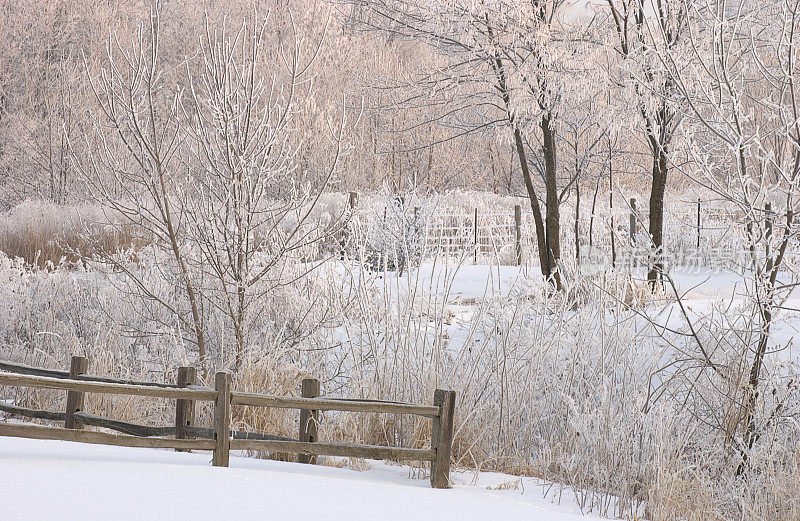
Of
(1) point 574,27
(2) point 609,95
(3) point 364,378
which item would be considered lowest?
(3) point 364,378

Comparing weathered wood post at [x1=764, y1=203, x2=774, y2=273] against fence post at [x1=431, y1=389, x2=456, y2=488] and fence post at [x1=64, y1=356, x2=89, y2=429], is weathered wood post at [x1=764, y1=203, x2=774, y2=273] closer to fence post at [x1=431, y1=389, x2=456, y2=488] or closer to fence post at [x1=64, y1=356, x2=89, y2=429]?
fence post at [x1=431, y1=389, x2=456, y2=488]

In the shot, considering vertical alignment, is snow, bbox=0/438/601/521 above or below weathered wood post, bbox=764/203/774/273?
below

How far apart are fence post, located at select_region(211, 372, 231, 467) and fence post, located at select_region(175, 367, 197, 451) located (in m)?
0.58

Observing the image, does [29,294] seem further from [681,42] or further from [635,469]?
[681,42]

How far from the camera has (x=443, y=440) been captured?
215 inches

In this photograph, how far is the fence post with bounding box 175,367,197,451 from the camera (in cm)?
568

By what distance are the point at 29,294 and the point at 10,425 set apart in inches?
215

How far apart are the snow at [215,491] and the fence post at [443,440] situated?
0.32ft

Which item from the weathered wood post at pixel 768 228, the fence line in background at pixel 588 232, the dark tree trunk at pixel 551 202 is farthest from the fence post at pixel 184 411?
the fence line in background at pixel 588 232

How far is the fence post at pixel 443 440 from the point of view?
17.9 feet

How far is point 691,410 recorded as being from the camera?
6.54 metres

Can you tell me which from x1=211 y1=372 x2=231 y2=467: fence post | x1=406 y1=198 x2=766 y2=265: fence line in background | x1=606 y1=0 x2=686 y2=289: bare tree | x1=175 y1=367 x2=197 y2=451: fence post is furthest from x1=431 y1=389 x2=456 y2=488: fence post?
x1=406 y1=198 x2=766 y2=265: fence line in background

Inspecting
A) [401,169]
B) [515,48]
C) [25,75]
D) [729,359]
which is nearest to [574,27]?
[515,48]

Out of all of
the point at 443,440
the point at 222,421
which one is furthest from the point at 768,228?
the point at 222,421
